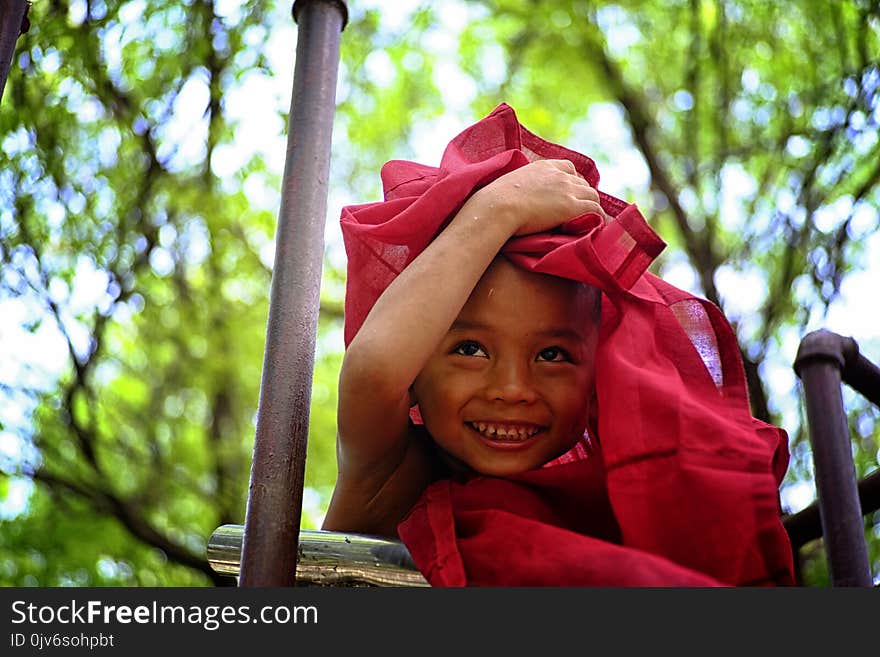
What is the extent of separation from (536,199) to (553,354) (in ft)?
0.71

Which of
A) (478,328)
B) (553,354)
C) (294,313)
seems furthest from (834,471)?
(294,313)

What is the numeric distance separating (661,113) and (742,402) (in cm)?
366

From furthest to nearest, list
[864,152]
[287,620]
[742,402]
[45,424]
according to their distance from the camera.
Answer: [45,424] → [864,152] → [742,402] → [287,620]

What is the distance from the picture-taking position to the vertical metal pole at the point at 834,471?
125 cm

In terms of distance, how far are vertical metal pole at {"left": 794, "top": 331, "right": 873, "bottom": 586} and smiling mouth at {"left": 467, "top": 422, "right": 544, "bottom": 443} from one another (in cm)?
37

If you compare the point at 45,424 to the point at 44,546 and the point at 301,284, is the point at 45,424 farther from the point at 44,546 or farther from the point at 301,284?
the point at 301,284

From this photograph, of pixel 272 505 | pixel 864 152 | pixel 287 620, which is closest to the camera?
pixel 287 620

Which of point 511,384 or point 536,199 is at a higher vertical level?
point 536,199

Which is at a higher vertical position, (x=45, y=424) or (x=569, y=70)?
(x=569, y=70)

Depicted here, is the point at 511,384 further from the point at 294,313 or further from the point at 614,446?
the point at 294,313

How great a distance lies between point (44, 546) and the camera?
4.30m

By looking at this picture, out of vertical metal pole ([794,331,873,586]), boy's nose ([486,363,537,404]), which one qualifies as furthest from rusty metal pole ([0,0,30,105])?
vertical metal pole ([794,331,873,586])

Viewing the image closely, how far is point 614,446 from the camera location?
1.23 metres

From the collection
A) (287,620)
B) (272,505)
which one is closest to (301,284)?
(272,505)
